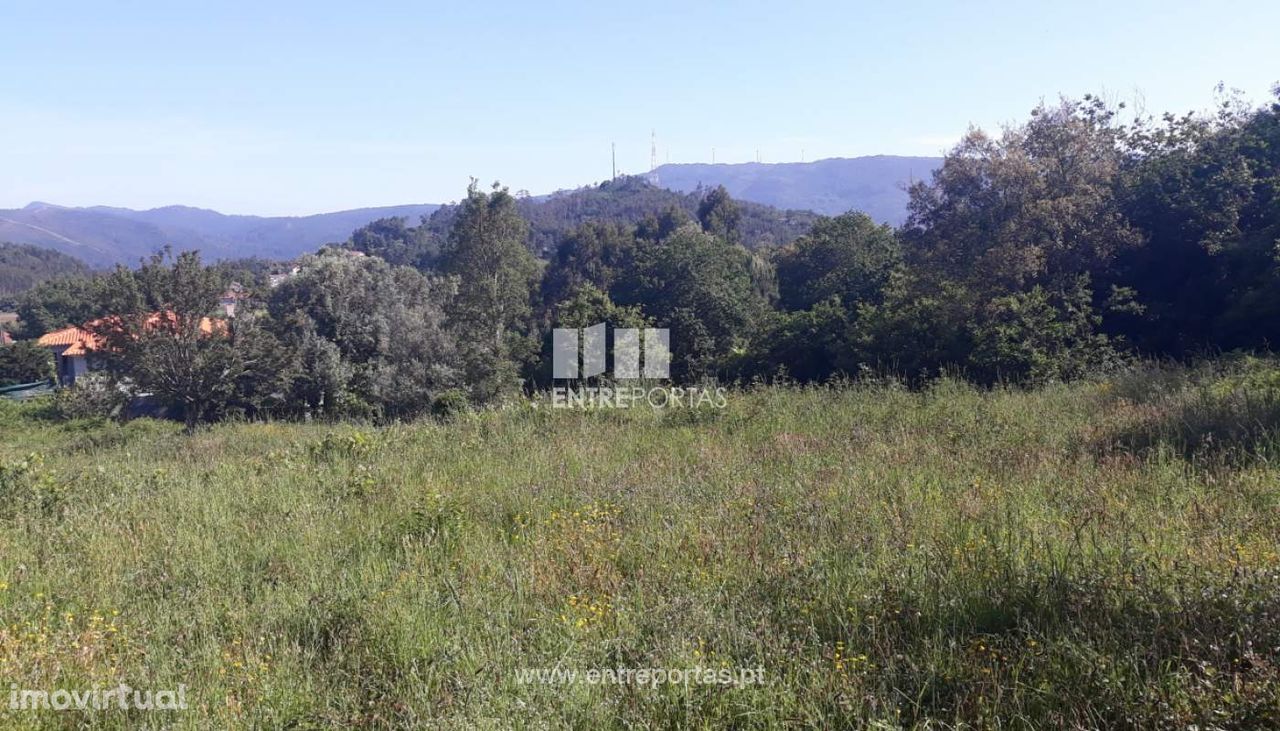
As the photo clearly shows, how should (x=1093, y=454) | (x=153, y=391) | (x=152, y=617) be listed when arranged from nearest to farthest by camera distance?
(x=152, y=617) → (x=1093, y=454) → (x=153, y=391)

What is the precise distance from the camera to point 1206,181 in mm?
13828

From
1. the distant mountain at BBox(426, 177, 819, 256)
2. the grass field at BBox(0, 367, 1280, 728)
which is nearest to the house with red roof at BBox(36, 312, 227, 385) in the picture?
the grass field at BBox(0, 367, 1280, 728)

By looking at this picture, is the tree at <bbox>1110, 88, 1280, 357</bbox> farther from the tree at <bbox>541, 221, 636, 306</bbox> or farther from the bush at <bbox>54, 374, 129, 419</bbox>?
the tree at <bbox>541, 221, 636, 306</bbox>

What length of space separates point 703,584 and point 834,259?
31.3 meters

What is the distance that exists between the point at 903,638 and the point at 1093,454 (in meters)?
3.12

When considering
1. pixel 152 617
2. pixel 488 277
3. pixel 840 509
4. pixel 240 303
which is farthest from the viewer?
pixel 488 277

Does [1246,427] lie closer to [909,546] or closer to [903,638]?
[909,546]

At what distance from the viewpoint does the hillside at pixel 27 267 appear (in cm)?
9444

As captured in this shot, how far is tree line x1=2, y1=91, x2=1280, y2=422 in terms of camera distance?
42.5 feet

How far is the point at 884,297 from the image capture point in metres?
19.9

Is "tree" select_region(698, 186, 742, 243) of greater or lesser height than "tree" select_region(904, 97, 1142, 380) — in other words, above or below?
above

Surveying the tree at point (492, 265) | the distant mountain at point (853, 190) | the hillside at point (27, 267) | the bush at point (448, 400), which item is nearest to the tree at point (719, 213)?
the tree at point (492, 265)

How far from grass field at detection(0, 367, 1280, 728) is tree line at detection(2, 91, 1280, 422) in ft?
19.8

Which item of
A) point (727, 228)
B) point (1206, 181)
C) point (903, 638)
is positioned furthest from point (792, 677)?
point (727, 228)
